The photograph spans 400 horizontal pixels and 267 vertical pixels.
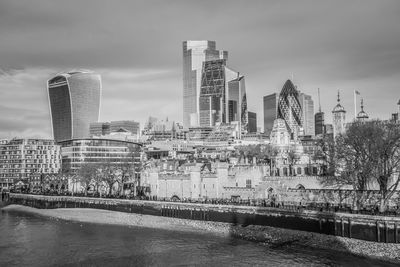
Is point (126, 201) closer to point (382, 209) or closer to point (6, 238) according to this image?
point (6, 238)

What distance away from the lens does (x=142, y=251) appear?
215 feet

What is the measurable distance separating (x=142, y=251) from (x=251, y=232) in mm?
19653

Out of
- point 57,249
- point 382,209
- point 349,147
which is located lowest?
point 57,249

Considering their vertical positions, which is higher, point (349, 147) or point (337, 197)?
point (349, 147)

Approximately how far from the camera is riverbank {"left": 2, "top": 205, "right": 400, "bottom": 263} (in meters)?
59.2

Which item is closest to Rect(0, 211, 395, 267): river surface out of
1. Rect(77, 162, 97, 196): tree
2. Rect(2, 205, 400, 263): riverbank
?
Rect(2, 205, 400, 263): riverbank

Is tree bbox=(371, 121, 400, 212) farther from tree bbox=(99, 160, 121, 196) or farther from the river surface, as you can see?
tree bbox=(99, 160, 121, 196)

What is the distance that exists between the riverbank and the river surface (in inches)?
86.4

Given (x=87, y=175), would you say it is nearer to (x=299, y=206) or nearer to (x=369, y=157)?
(x=299, y=206)

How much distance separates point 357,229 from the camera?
63625 mm

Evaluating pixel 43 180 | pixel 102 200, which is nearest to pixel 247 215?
pixel 102 200

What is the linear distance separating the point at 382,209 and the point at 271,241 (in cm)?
1699

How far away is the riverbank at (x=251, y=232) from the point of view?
194ft

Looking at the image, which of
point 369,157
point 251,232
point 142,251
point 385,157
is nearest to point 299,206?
point 251,232
